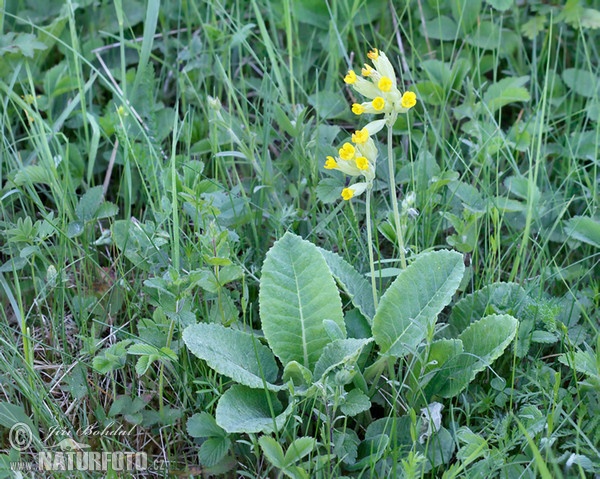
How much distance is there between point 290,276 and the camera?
2.01 metres

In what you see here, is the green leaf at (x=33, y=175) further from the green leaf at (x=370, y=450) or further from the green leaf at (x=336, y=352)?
the green leaf at (x=370, y=450)

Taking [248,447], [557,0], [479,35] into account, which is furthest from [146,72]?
[557,0]

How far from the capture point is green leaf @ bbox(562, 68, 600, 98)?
9.48ft

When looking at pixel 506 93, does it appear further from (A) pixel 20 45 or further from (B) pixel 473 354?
(A) pixel 20 45

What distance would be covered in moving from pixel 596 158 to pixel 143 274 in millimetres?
Answer: 1665

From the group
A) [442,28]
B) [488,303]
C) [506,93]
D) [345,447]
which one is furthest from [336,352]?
[442,28]

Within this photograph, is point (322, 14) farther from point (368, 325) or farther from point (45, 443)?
point (45, 443)

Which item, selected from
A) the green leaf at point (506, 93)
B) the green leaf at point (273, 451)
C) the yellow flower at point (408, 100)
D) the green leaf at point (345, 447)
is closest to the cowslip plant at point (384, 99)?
the yellow flower at point (408, 100)

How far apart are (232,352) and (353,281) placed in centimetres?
44

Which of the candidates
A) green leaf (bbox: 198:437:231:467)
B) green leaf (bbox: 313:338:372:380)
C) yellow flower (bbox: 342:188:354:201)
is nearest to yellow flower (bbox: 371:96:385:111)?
yellow flower (bbox: 342:188:354:201)

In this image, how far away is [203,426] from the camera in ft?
6.09

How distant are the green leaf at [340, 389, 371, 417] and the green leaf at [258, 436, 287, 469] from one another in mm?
200

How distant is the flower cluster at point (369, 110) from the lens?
6.14 feet

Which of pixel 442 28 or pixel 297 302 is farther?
pixel 442 28
